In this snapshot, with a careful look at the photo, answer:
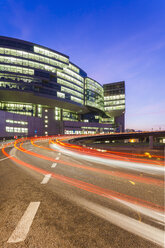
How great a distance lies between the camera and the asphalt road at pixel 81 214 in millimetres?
2332

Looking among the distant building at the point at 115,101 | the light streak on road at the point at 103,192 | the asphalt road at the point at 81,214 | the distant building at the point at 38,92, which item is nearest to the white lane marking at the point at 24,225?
the asphalt road at the point at 81,214

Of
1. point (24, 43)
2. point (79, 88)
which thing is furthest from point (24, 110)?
point (79, 88)

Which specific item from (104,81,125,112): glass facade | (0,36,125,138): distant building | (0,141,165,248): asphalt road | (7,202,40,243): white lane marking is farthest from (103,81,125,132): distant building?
(7,202,40,243): white lane marking

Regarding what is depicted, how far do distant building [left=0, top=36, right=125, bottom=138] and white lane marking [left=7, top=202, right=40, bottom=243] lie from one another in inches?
1895

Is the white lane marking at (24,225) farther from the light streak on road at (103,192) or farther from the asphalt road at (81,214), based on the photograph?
the light streak on road at (103,192)

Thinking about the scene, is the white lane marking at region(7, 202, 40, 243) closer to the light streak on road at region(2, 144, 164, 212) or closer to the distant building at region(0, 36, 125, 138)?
the light streak on road at region(2, 144, 164, 212)

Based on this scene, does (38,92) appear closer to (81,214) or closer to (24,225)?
(24,225)

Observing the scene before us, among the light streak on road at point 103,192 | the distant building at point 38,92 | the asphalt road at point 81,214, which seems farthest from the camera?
the distant building at point 38,92

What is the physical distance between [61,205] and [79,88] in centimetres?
8369

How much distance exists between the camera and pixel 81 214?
318 centimetres

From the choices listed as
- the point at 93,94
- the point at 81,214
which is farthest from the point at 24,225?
the point at 93,94

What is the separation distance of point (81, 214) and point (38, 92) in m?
61.8

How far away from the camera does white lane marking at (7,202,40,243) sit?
2.39 metres

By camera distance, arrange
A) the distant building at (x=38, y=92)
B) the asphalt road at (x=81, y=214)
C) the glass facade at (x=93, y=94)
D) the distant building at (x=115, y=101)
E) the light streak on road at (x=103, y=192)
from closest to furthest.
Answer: the asphalt road at (x=81, y=214) < the light streak on road at (x=103, y=192) < the distant building at (x=38, y=92) < the glass facade at (x=93, y=94) < the distant building at (x=115, y=101)
